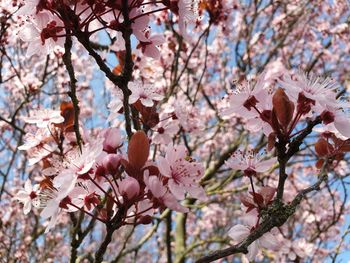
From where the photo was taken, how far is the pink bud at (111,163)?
114 cm

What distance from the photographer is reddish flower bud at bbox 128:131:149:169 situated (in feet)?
3.71

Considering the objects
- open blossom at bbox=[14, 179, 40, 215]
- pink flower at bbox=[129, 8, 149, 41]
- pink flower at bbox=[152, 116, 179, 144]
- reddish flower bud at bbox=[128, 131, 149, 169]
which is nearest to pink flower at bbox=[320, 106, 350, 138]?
reddish flower bud at bbox=[128, 131, 149, 169]

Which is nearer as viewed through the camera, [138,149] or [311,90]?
[138,149]

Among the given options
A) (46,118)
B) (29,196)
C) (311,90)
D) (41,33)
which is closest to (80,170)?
(41,33)

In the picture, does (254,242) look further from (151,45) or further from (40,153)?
(40,153)

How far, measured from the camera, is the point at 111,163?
3.74ft

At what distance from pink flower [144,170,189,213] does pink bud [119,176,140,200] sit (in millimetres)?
30

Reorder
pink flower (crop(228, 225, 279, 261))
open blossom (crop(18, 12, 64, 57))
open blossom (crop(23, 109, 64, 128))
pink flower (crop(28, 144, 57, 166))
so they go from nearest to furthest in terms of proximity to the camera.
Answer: open blossom (crop(18, 12, 64, 57)), pink flower (crop(228, 225, 279, 261)), pink flower (crop(28, 144, 57, 166)), open blossom (crop(23, 109, 64, 128))

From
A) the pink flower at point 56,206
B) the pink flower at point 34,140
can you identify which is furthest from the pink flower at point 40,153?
the pink flower at point 56,206

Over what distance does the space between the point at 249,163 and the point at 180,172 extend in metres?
0.29

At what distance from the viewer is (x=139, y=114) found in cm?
170

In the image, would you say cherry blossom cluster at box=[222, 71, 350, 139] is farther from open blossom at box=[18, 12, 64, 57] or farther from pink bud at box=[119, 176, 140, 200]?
open blossom at box=[18, 12, 64, 57]

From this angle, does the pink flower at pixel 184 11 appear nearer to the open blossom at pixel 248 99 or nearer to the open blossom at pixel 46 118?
the open blossom at pixel 248 99

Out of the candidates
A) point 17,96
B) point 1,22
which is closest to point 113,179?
point 1,22
